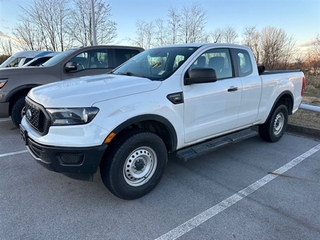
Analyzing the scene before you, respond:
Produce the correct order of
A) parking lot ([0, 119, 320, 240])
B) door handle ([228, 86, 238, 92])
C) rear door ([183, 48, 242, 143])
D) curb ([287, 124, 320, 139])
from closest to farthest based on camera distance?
parking lot ([0, 119, 320, 240])
rear door ([183, 48, 242, 143])
door handle ([228, 86, 238, 92])
curb ([287, 124, 320, 139])

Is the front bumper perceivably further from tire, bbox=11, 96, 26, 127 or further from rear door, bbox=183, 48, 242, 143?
tire, bbox=11, 96, 26, 127

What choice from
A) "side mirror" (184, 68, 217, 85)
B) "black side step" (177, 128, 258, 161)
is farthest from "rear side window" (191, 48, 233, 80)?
"black side step" (177, 128, 258, 161)

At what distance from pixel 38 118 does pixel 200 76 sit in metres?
1.97

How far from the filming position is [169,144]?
3256mm

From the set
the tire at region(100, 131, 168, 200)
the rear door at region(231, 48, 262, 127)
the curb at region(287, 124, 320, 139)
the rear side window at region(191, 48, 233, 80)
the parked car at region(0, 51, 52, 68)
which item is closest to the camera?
the tire at region(100, 131, 168, 200)

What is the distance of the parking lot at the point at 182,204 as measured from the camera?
2434mm

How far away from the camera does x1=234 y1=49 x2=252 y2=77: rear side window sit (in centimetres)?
410

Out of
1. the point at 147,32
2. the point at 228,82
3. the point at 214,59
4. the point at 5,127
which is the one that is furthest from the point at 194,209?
the point at 147,32

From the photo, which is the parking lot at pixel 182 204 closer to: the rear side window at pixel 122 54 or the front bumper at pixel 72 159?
the front bumper at pixel 72 159

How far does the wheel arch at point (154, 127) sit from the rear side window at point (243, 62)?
5.72 ft

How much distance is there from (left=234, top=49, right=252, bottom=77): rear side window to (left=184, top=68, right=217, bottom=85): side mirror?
1.14 metres

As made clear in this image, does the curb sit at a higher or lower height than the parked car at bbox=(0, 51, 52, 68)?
lower

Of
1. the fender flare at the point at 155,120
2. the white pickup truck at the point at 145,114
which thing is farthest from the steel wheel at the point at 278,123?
the fender flare at the point at 155,120

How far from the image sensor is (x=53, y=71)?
5996mm
